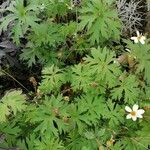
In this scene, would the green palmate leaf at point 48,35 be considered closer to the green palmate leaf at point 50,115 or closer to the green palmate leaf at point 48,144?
the green palmate leaf at point 50,115

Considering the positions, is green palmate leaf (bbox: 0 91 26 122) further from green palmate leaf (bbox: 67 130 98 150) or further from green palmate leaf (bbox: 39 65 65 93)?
green palmate leaf (bbox: 67 130 98 150)

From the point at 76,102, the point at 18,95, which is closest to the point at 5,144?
the point at 18,95

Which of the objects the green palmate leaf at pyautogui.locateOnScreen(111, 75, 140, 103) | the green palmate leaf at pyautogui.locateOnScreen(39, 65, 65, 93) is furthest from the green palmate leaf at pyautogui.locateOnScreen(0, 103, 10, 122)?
→ the green palmate leaf at pyautogui.locateOnScreen(111, 75, 140, 103)

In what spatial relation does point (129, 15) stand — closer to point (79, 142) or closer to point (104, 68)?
point (104, 68)

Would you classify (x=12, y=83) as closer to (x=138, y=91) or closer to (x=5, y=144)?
(x=5, y=144)

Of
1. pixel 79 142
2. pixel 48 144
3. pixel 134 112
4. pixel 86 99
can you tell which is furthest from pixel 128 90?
pixel 48 144

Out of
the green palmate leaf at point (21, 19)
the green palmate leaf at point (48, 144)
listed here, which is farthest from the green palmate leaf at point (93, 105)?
the green palmate leaf at point (21, 19)
